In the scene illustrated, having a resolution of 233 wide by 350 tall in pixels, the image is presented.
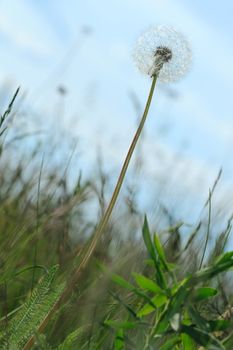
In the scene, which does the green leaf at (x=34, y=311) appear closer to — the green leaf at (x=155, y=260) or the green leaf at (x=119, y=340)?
the green leaf at (x=119, y=340)

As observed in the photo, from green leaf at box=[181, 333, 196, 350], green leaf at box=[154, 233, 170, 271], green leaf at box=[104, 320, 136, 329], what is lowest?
green leaf at box=[104, 320, 136, 329]

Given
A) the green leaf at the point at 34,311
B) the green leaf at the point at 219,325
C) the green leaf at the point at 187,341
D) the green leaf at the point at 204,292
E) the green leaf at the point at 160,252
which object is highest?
the green leaf at the point at 160,252

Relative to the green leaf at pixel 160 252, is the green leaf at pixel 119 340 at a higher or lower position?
lower

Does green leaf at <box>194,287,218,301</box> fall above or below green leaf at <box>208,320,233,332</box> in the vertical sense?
above

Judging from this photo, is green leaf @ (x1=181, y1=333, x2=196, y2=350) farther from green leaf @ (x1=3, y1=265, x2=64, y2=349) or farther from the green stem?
green leaf @ (x1=3, y1=265, x2=64, y2=349)

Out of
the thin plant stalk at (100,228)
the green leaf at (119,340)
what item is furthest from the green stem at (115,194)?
the green leaf at (119,340)

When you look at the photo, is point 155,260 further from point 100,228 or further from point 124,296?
point 124,296

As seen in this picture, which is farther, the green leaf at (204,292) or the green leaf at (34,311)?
the green leaf at (34,311)

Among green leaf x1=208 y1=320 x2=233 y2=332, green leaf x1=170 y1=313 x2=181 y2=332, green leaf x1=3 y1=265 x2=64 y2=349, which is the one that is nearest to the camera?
green leaf x1=170 y1=313 x2=181 y2=332

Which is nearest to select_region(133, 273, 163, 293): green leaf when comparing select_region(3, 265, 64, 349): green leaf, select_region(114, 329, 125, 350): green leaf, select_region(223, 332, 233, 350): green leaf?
select_region(114, 329, 125, 350): green leaf

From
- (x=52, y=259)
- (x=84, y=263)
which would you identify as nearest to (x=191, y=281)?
(x=84, y=263)

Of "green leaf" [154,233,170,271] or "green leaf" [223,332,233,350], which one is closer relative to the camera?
"green leaf" [154,233,170,271]
